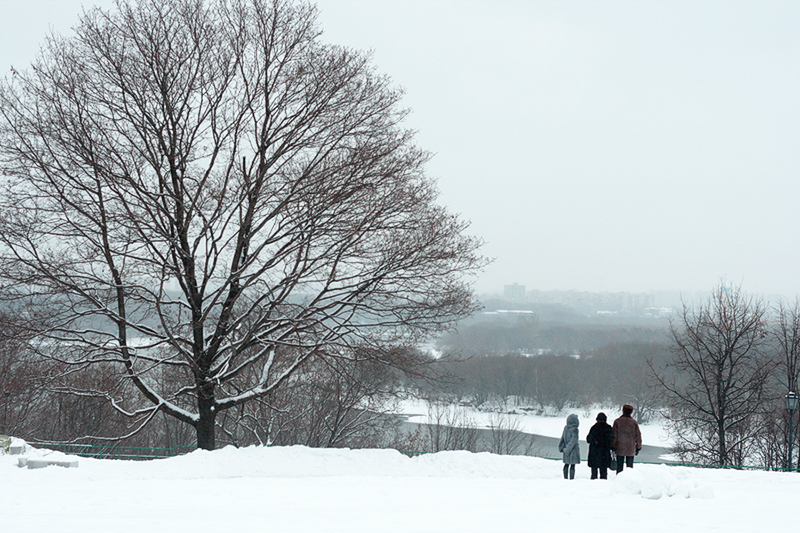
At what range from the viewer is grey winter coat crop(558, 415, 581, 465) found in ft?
35.3

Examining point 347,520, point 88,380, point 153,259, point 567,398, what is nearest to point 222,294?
point 153,259

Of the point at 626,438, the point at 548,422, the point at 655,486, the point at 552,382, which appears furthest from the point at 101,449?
the point at 552,382

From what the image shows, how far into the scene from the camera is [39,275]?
12.1 m

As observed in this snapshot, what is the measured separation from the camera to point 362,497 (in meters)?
7.90

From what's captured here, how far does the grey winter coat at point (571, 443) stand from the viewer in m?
10.8

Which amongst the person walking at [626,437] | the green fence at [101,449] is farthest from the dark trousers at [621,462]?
the green fence at [101,449]

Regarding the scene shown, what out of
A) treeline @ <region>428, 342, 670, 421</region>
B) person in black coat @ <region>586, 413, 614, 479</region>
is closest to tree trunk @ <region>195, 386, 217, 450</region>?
person in black coat @ <region>586, 413, 614, 479</region>

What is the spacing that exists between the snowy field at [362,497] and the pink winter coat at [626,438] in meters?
0.79

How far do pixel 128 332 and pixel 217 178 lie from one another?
399 centimetres

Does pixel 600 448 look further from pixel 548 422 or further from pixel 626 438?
pixel 548 422

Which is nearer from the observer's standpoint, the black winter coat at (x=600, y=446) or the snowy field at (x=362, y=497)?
the snowy field at (x=362, y=497)

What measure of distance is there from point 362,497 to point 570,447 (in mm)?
4333

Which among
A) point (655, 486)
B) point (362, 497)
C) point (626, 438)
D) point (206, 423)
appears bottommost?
point (362, 497)

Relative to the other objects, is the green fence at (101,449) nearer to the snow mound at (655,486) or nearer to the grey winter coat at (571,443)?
the grey winter coat at (571,443)
